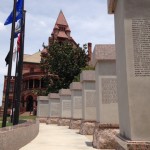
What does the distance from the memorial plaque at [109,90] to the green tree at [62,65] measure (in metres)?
27.0

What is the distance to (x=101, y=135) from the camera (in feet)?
30.0

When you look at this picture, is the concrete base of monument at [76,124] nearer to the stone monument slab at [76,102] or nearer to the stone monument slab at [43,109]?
the stone monument slab at [76,102]

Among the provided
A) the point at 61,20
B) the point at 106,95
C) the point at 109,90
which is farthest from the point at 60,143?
the point at 61,20

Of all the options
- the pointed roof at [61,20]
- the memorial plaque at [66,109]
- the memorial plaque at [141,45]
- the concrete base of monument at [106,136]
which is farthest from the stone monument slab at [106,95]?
the pointed roof at [61,20]

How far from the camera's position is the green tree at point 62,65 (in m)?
37.1

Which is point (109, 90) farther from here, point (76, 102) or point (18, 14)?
point (76, 102)

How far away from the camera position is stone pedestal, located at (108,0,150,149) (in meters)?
4.20

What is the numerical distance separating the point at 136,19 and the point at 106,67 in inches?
210

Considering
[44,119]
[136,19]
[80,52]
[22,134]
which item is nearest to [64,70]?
[80,52]

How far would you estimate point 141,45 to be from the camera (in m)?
4.44

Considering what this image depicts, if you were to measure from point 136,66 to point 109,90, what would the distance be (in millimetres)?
5070

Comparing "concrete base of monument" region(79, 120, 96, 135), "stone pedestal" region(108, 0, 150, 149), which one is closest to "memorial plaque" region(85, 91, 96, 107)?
"concrete base of monument" region(79, 120, 96, 135)

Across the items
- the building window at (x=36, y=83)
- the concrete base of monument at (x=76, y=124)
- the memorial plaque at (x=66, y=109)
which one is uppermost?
the building window at (x=36, y=83)

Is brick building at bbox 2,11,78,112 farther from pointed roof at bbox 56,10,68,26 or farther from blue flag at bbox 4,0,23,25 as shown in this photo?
blue flag at bbox 4,0,23,25
